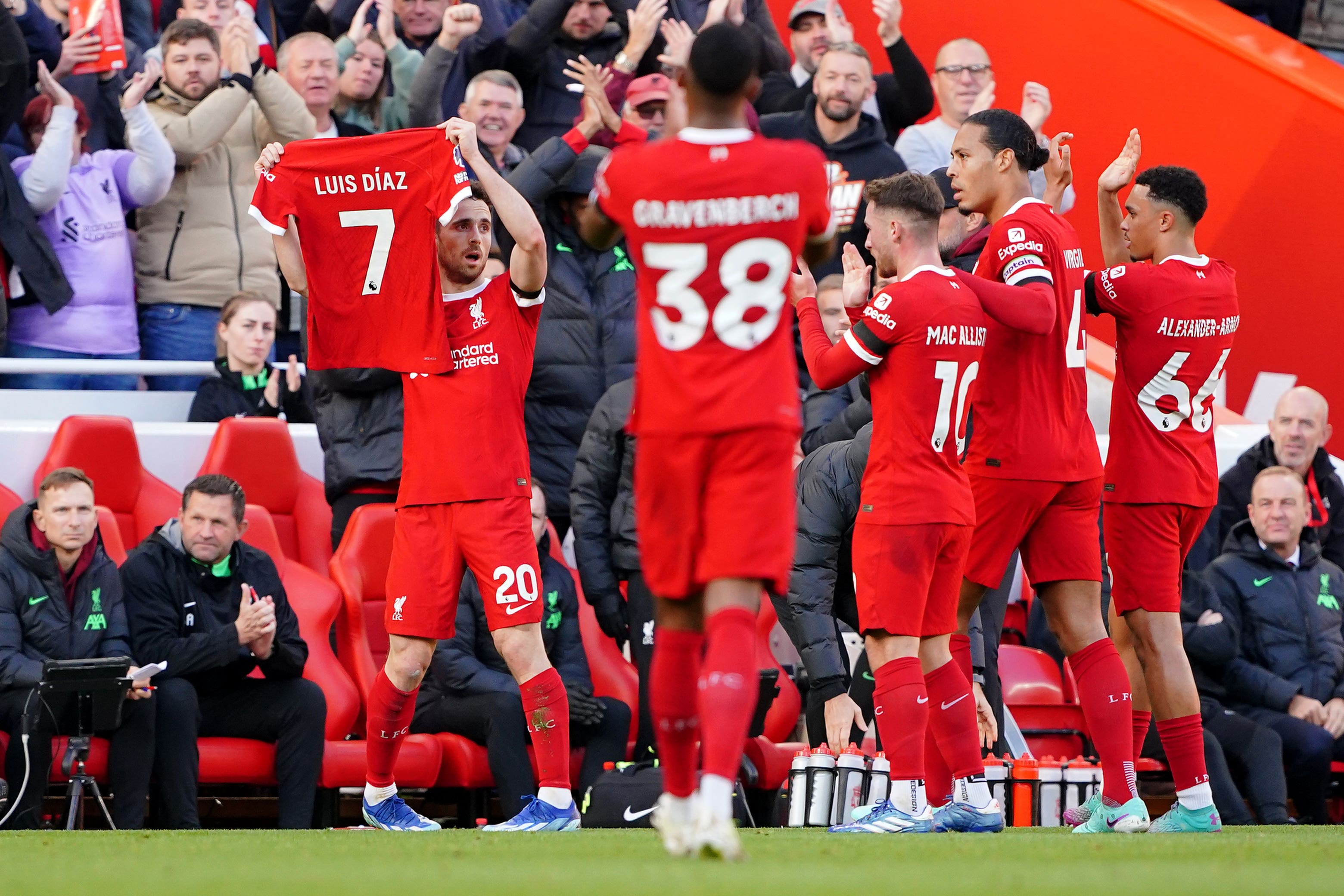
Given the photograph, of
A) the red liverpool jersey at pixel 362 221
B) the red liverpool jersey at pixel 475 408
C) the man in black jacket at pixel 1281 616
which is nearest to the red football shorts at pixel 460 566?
the red liverpool jersey at pixel 475 408

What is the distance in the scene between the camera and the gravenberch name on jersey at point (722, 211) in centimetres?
459

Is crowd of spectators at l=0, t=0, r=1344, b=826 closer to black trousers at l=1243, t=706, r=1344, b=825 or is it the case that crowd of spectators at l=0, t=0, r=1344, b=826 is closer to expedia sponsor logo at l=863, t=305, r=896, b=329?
black trousers at l=1243, t=706, r=1344, b=825

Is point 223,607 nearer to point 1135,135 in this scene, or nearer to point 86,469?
point 86,469

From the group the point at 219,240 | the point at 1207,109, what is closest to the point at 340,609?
the point at 219,240

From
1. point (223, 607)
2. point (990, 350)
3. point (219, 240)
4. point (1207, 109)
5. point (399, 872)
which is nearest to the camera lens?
point (399, 872)

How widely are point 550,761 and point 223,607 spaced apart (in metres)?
2.45

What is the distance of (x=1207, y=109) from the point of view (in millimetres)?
12773

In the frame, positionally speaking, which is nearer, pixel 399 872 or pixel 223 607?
pixel 399 872

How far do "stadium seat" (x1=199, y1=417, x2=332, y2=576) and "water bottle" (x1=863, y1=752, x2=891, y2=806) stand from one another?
3.42 metres

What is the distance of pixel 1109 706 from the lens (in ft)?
20.6

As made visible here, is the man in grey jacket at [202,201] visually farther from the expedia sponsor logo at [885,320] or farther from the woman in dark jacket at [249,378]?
the expedia sponsor logo at [885,320]

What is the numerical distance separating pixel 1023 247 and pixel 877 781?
94.3 inches

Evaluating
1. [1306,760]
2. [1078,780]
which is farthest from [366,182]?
[1306,760]

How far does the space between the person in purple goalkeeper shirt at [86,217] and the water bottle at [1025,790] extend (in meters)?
5.19
